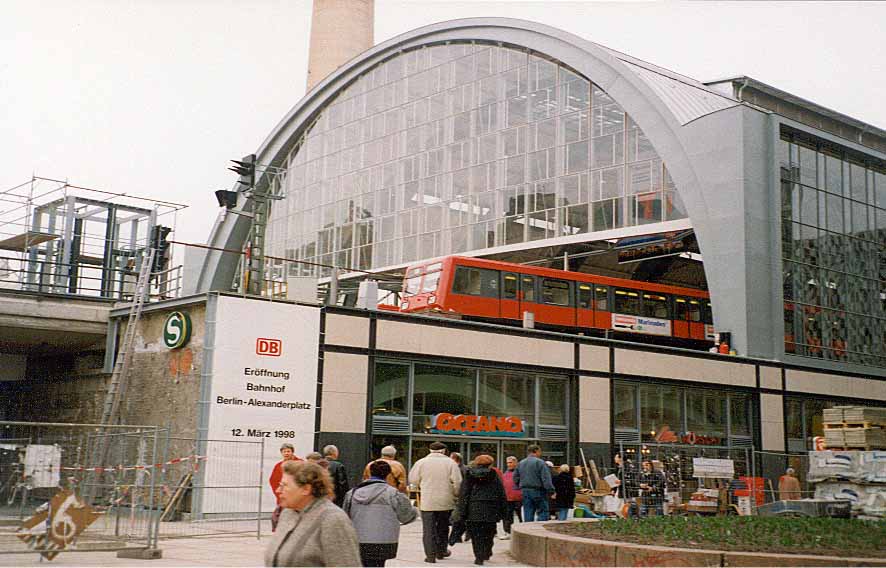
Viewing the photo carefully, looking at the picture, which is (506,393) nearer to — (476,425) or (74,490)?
(476,425)

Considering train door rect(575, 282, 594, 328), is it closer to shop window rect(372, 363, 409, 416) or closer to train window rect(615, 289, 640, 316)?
train window rect(615, 289, 640, 316)

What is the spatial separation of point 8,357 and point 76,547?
21293 millimetres

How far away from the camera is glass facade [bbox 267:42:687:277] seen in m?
41.6

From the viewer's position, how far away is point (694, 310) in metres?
40.4

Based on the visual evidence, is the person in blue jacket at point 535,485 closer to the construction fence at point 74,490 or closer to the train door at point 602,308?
the construction fence at point 74,490

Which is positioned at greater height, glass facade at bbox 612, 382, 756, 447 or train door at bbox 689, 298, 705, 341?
train door at bbox 689, 298, 705, 341

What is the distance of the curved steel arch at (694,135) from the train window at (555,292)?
241 inches

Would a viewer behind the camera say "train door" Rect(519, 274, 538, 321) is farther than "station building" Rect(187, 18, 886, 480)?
Yes

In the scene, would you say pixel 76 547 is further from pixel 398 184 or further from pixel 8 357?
pixel 398 184

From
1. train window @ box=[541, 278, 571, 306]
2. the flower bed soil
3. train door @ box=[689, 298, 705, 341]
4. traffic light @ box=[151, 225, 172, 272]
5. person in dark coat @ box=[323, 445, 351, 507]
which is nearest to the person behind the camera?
the flower bed soil

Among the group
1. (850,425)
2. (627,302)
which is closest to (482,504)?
(850,425)

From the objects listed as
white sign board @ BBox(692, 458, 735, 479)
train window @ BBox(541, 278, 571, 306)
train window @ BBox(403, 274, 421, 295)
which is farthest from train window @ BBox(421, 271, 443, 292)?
white sign board @ BBox(692, 458, 735, 479)

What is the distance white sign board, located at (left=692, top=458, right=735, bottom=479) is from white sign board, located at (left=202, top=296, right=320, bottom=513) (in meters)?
9.31

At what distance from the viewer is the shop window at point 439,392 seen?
26797 mm
